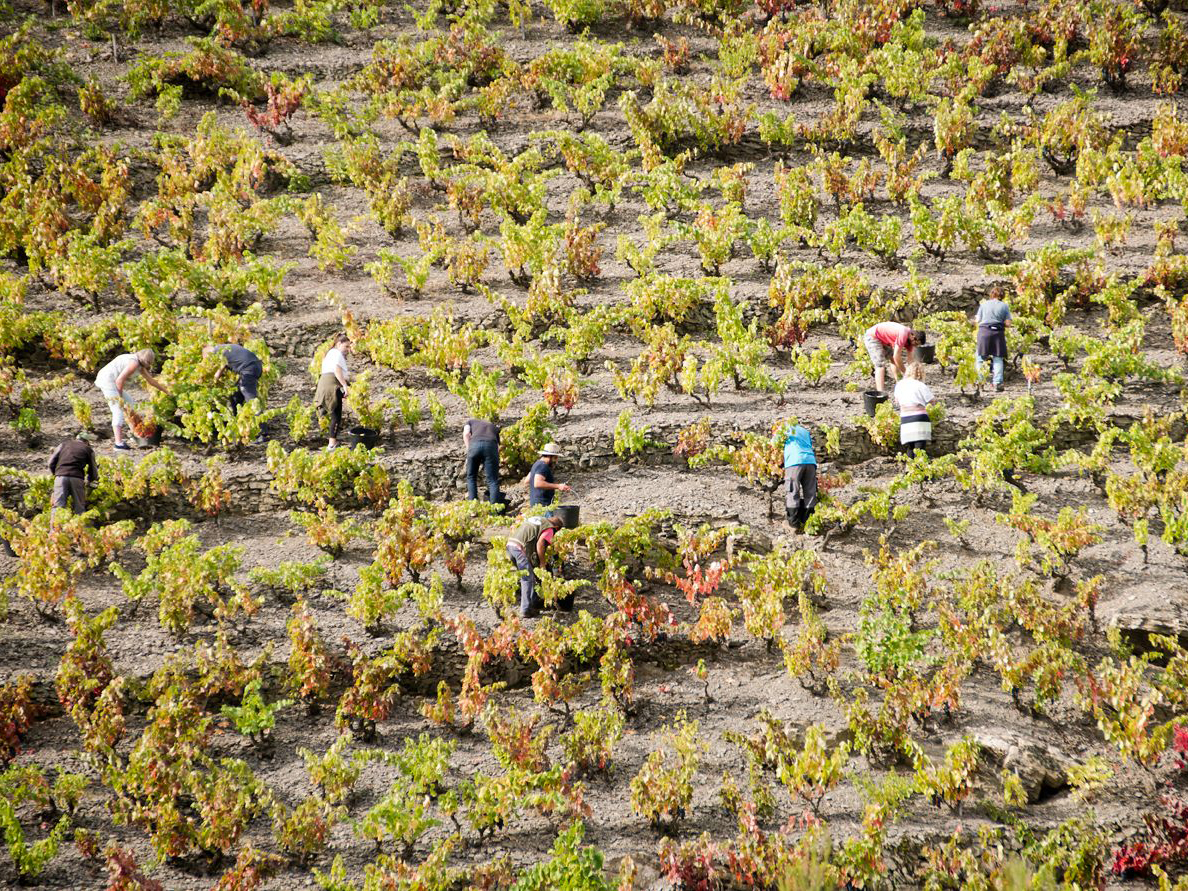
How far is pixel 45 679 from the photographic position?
24.3 feet

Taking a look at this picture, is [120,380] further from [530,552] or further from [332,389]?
[530,552]

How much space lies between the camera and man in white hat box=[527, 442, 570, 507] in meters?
8.59

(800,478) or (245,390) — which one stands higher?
(245,390)

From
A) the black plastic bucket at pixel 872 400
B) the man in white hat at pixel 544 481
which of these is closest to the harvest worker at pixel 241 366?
the man in white hat at pixel 544 481

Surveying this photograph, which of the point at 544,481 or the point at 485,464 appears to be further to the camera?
the point at 485,464

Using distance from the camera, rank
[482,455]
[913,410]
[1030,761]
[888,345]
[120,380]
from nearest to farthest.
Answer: [1030,761], [482,455], [913,410], [120,380], [888,345]

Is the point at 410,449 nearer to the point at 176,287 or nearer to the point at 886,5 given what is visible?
the point at 176,287

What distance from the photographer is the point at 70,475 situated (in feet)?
28.2

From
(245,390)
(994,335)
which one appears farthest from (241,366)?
(994,335)

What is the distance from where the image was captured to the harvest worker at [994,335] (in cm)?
1033

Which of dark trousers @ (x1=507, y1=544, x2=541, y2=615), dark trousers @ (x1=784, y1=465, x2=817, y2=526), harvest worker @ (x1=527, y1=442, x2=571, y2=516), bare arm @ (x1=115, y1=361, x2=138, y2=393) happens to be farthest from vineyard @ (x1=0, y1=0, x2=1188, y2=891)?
harvest worker @ (x1=527, y1=442, x2=571, y2=516)

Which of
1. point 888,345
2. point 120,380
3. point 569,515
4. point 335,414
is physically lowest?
point 569,515

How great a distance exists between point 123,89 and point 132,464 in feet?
29.3

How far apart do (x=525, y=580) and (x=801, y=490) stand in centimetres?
257
